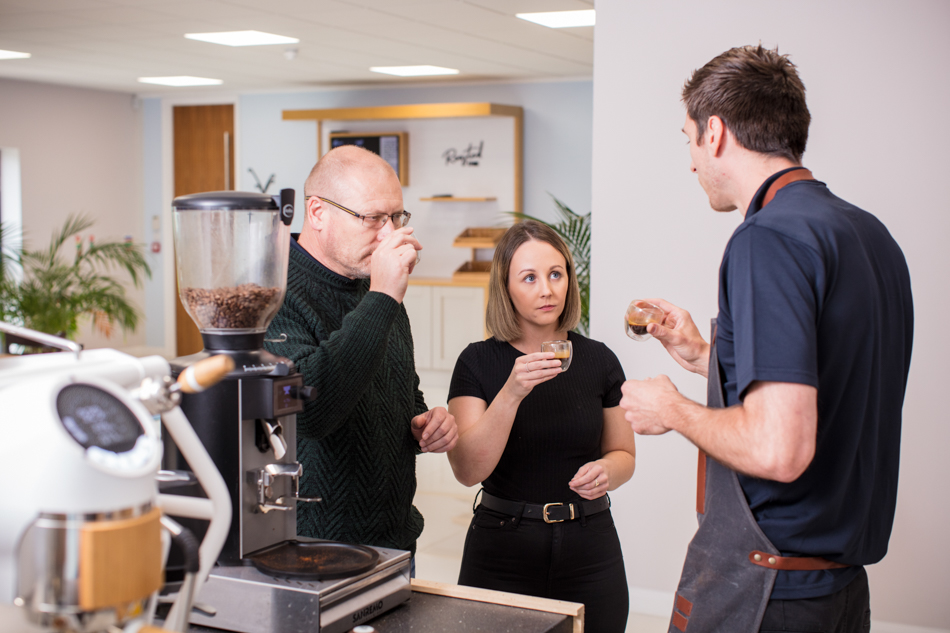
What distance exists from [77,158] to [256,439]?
29.6ft

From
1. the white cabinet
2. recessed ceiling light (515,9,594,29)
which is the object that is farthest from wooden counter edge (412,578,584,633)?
the white cabinet

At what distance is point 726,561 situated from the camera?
133 cm

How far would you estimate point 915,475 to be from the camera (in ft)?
9.80

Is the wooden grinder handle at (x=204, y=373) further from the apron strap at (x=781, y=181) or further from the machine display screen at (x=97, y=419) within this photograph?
the apron strap at (x=781, y=181)

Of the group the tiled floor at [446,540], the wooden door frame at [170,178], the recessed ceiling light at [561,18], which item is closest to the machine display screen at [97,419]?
the tiled floor at [446,540]

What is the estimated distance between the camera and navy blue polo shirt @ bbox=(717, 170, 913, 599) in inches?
47.0

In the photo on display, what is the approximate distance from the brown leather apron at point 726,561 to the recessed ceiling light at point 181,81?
792 cm

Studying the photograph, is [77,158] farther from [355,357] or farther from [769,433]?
[769,433]

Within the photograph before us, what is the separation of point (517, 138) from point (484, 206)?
735mm

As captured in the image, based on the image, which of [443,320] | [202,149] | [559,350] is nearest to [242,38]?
[443,320]

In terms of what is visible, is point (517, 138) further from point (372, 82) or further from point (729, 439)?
point (729, 439)

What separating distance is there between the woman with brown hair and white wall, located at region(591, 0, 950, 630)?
3.78 ft

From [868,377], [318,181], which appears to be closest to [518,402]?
[318,181]

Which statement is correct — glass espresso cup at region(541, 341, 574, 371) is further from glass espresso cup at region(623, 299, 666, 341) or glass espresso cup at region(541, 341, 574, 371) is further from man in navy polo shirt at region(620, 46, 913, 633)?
man in navy polo shirt at region(620, 46, 913, 633)
